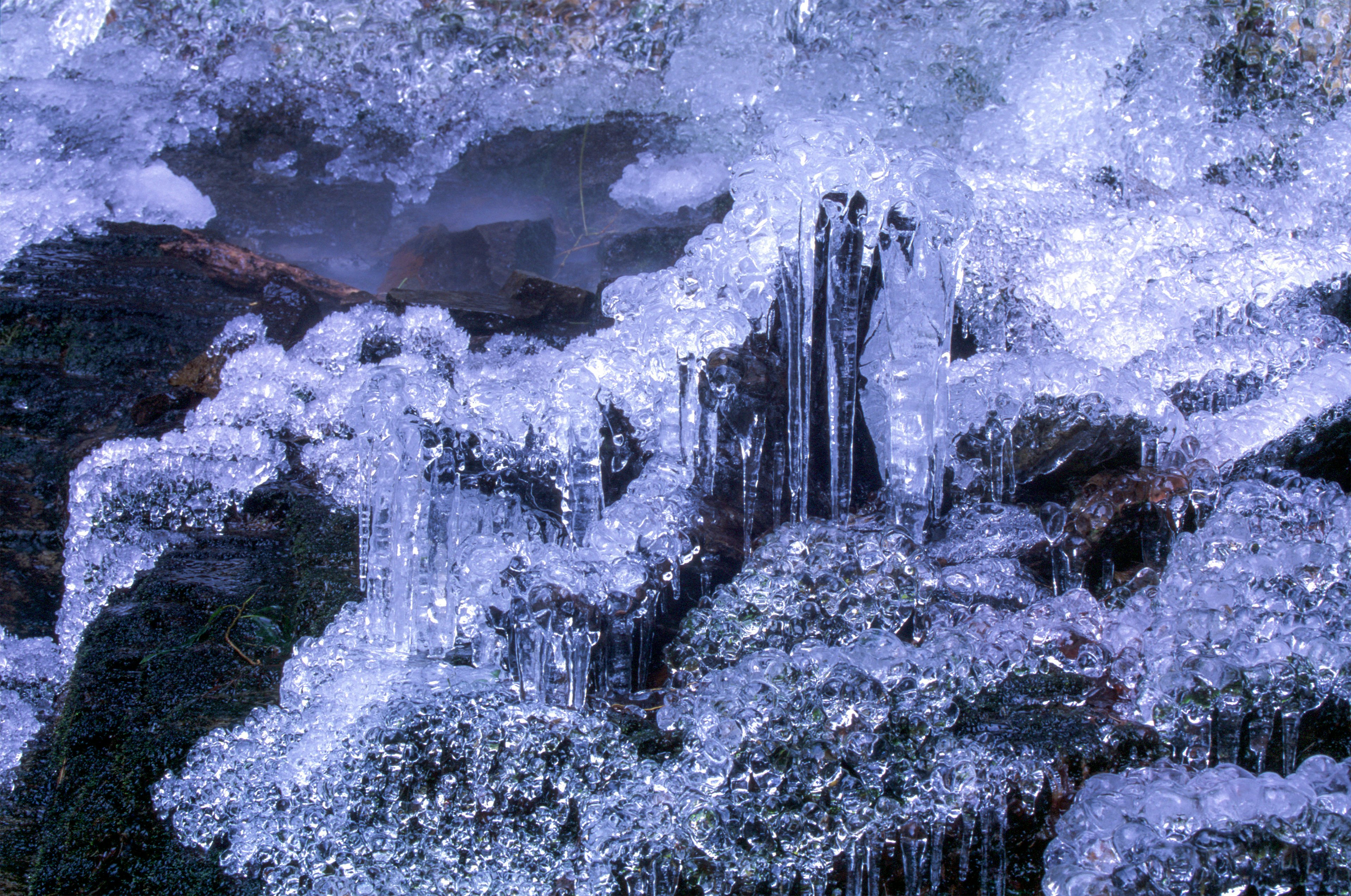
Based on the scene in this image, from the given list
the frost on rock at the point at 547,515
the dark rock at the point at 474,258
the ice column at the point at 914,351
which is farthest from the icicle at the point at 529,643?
the dark rock at the point at 474,258

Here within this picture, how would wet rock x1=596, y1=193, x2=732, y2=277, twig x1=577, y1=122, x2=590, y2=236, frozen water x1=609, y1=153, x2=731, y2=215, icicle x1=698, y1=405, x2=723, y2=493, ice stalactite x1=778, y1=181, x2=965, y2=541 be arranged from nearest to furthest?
ice stalactite x1=778, y1=181, x2=965, y2=541 < icicle x1=698, y1=405, x2=723, y2=493 < wet rock x1=596, y1=193, x2=732, y2=277 < frozen water x1=609, y1=153, x2=731, y2=215 < twig x1=577, y1=122, x2=590, y2=236

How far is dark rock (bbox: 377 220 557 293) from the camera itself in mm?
3826

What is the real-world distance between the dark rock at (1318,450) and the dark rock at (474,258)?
8.92 ft

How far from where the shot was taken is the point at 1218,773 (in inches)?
62.0

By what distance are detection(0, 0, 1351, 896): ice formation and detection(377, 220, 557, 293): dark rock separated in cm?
63

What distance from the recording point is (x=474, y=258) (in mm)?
3871

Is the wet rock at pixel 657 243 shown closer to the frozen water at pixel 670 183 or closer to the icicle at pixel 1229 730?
the frozen water at pixel 670 183

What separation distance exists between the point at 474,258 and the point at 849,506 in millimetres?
2153

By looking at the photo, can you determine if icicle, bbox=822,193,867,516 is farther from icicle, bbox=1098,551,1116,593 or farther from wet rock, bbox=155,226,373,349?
wet rock, bbox=155,226,373,349

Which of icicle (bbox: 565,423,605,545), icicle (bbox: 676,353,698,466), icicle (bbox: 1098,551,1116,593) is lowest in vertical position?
icicle (bbox: 1098,551,1116,593)

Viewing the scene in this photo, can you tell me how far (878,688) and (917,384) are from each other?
925 millimetres

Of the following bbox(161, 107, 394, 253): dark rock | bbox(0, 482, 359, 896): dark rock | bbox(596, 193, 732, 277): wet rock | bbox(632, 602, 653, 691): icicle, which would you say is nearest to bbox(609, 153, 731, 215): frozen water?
bbox(596, 193, 732, 277): wet rock

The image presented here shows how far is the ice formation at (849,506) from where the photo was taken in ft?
5.38

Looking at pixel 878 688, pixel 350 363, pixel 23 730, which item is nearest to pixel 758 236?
pixel 878 688
